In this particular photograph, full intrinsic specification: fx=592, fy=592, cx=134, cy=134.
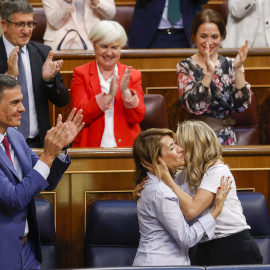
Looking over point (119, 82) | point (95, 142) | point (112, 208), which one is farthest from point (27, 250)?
point (119, 82)

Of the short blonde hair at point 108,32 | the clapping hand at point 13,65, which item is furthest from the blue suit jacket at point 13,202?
the short blonde hair at point 108,32

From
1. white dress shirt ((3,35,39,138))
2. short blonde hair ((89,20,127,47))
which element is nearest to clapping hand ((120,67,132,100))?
short blonde hair ((89,20,127,47))

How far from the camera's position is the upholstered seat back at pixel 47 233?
4.15 feet

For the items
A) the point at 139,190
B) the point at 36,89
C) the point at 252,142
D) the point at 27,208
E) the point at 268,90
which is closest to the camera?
the point at 27,208

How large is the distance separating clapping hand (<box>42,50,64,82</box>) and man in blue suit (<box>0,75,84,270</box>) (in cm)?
46

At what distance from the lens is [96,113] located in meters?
1.57

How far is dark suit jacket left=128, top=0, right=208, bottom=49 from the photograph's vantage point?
2.15 metres

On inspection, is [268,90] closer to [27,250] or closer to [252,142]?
[252,142]

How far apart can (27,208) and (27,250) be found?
75mm

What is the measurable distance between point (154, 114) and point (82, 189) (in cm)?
46

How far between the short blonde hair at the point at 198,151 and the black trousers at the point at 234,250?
0.40 ft

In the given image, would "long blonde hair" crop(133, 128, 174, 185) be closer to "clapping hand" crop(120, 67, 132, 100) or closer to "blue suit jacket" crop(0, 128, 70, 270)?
"blue suit jacket" crop(0, 128, 70, 270)

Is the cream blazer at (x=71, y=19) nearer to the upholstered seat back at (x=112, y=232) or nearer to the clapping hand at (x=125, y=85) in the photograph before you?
the clapping hand at (x=125, y=85)

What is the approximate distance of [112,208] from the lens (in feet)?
4.29
